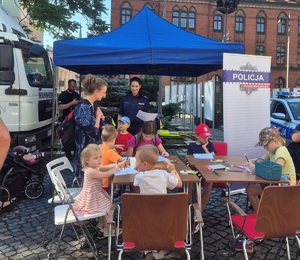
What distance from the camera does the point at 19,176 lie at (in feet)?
16.1

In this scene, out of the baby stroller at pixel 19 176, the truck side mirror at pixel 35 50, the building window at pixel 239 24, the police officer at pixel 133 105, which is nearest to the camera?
the baby stroller at pixel 19 176

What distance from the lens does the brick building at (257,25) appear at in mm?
39969

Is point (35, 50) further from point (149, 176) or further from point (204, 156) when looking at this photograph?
point (149, 176)

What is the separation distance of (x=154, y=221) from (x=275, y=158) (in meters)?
1.86

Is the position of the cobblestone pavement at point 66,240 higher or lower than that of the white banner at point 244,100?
lower

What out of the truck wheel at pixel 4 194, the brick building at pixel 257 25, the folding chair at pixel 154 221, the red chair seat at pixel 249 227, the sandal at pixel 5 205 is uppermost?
the brick building at pixel 257 25

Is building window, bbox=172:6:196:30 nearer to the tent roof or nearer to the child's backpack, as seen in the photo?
the tent roof

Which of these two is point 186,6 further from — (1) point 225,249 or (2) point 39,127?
(1) point 225,249

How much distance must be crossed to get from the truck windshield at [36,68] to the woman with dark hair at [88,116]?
2.23 metres

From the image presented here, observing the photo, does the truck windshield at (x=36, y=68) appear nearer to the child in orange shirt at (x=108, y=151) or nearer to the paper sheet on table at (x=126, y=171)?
the child in orange shirt at (x=108, y=151)

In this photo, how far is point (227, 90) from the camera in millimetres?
5398

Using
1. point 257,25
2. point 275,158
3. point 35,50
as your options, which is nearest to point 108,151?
point 275,158

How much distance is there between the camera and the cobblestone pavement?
3.51 meters

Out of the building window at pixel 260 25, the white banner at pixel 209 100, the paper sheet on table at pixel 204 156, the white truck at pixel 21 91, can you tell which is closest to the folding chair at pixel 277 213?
the paper sheet on table at pixel 204 156
